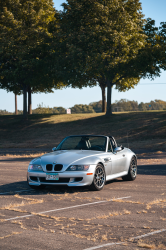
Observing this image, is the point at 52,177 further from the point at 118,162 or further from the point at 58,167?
the point at 118,162

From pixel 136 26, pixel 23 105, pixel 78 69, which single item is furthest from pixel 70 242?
pixel 23 105

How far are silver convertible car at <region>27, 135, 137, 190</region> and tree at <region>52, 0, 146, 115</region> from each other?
28.4m

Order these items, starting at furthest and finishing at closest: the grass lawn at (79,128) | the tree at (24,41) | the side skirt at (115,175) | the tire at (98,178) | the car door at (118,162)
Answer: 1. the tree at (24,41)
2. the grass lawn at (79,128)
3. the car door at (118,162)
4. the side skirt at (115,175)
5. the tire at (98,178)

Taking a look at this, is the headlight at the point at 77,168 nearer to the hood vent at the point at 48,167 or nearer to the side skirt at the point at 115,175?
the hood vent at the point at 48,167

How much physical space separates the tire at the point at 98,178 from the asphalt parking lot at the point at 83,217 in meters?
0.22

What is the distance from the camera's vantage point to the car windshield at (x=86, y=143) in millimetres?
10484

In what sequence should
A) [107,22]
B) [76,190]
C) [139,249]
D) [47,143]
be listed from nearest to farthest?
1. [139,249]
2. [76,190]
3. [47,143]
4. [107,22]

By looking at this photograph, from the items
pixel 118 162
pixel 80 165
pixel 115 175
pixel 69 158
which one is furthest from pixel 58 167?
pixel 118 162

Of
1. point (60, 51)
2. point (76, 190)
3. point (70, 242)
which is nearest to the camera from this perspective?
point (70, 242)

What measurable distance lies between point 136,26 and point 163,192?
34.7m

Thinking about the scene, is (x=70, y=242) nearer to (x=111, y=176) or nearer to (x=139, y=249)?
(x=139, y=249)

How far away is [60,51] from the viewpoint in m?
42.4

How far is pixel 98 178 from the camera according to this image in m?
9.28

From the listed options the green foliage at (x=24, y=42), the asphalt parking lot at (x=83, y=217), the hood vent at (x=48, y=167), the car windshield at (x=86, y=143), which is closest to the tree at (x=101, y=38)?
the green foliage at (x=24, y=42)
